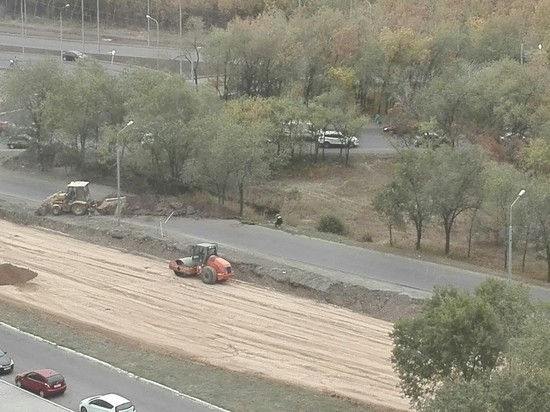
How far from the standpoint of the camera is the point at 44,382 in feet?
73.6

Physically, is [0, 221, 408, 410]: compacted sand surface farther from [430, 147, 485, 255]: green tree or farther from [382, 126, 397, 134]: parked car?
[382, 126, 397, 134]: parked car

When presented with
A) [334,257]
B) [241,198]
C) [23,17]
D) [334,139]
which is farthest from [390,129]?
[23,17]

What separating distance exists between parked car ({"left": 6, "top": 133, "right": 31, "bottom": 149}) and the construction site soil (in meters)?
12.5

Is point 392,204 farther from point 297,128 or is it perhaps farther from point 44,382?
point 44,382

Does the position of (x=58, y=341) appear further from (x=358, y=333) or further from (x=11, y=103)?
(x=11, y=103)

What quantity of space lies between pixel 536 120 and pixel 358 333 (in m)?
26.1

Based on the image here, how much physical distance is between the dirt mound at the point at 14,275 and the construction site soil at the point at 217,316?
7 cm

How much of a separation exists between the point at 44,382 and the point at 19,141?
108 feet

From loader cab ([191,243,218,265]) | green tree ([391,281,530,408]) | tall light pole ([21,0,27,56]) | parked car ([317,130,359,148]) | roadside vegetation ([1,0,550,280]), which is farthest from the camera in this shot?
tall light pole ([21,0,27,56])

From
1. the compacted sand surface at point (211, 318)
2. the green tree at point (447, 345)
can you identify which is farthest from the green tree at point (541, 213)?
the green tree at point (447, 345)

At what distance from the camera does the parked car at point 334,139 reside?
53.0 metres

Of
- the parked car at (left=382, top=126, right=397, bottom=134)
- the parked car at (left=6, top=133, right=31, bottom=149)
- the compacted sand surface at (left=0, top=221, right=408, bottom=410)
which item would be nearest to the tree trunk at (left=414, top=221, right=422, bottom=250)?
the compacted sand surface at (left=0, top=221, right=408, bottom=410)

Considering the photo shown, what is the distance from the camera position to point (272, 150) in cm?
4953

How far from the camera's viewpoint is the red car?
22.4 meters
